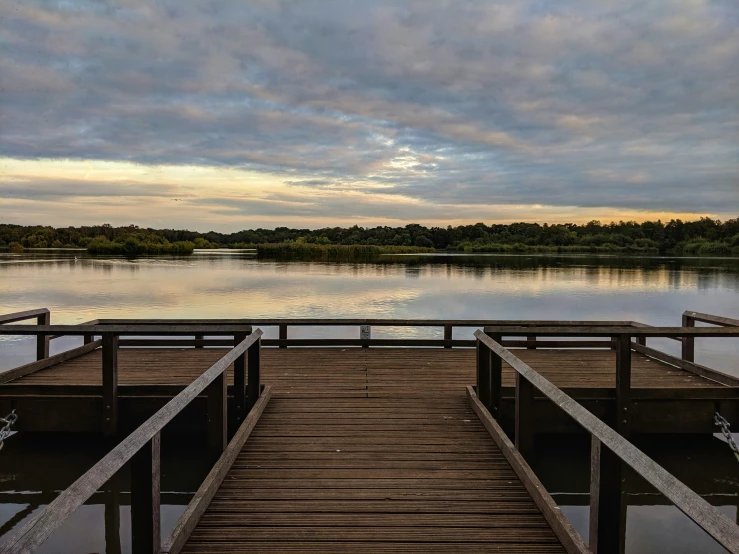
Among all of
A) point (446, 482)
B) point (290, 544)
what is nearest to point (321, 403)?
point (446, 482)

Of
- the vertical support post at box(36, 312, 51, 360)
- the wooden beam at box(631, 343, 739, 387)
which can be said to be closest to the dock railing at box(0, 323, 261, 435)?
the vertical support post at box(36, 312, 51, 360)

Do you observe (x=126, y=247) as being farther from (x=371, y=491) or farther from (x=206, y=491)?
(x=371, y=491)

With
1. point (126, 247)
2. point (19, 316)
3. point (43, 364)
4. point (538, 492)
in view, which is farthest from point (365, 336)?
point (126, 247)

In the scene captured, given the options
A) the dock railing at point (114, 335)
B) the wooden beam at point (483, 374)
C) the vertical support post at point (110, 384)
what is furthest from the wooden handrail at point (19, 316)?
the wooden beam at point (483, 374)

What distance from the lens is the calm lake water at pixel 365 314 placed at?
A: 4395 mm

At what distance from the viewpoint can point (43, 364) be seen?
621 centimetres

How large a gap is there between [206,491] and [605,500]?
2206 millimetres

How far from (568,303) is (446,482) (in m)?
21.0

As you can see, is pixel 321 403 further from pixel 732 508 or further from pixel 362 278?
pixel 362 278

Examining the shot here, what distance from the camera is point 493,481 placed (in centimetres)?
356

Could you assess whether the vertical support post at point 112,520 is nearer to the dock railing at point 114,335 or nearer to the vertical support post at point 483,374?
the dock railing at point 114,335

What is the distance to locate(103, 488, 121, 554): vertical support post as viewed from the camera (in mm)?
3924

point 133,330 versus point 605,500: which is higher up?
point 133,330

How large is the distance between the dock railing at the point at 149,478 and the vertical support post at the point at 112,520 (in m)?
1.05
